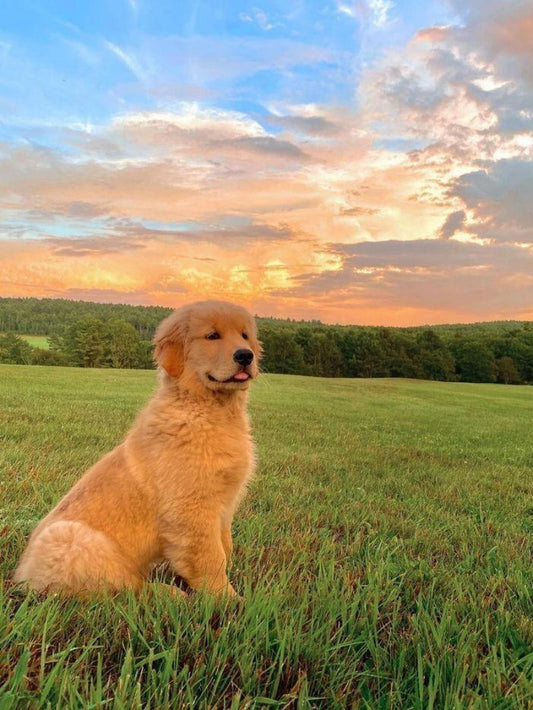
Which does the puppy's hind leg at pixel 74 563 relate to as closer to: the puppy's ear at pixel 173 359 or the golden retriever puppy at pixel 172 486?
the golden retriever puppy at pixel 172 486

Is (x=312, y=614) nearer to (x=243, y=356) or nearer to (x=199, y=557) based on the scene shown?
(x=199, y=557)

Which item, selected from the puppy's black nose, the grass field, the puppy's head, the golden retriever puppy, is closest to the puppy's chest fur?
the golden retriever puppy

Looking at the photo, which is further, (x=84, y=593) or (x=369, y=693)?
(x=84, y=593)

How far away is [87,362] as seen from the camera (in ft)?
174

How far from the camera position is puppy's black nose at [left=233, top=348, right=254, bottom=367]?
329cm

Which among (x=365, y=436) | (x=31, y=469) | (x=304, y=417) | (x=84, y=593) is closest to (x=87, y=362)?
(x=304, y=417)

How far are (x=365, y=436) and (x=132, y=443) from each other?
388 inches

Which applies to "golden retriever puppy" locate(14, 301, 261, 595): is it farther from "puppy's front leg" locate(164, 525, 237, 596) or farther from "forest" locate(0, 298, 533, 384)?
"forest" locate(0, 298, 533, 384)

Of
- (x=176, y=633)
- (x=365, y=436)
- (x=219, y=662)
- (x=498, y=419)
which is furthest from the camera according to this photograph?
(x=498, y=419)

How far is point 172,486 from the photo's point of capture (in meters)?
2.93

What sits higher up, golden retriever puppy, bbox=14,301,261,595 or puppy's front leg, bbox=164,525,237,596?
golden retriever puppy, bbox=14,301,261,595

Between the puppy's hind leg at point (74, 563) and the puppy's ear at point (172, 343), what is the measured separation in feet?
3.80

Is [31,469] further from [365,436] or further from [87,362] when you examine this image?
[87,362]

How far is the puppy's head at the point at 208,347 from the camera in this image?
331 cm
